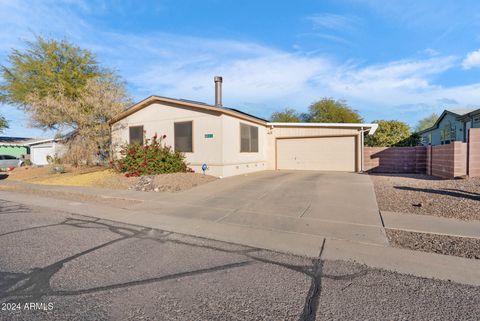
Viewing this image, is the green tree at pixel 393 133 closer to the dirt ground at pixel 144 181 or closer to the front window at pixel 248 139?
the front window at pixel 248 139

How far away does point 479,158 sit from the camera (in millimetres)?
10117

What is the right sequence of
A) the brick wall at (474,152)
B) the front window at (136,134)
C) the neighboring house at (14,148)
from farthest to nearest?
the neighboring house at (14,148) < the front window at (136,134) < the brick wall at (474,152)

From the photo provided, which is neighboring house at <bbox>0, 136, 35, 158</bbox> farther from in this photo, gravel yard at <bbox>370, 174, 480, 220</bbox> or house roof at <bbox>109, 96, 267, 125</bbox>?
gravel yard at <bbox>370, 174, 480, 220</bbox>

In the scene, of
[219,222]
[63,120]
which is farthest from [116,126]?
[219,222]

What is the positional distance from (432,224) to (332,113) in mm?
32018

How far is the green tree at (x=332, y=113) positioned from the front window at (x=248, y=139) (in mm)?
21351

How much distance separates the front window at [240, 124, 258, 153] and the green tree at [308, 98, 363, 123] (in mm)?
21351

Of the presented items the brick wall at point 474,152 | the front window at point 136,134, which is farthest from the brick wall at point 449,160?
the front window at point 136,134

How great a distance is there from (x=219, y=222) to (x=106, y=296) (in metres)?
3.10

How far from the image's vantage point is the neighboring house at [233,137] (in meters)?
13.4

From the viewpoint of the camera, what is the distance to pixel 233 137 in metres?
14.1

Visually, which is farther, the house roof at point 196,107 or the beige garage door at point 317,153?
the beige garage door at point 317,153

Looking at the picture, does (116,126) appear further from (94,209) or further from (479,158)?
(479,158)

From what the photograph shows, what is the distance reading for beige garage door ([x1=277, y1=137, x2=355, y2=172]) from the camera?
16656mm
